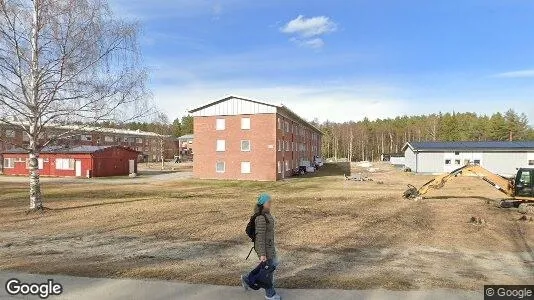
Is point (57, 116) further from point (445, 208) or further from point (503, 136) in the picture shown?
point (503, 136)

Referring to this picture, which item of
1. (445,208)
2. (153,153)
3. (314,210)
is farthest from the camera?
(153,153)

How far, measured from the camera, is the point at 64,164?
4538 cm

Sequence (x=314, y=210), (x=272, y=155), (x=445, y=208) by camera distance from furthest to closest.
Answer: (x=272, y=155), (x=445, y=208), (x=314, y=210)

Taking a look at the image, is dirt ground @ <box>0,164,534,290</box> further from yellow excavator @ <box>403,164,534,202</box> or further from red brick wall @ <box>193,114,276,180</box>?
red brick wall @ <box>193,114,276,180</box>

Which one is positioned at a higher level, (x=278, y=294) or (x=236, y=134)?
(x=236, y=134)

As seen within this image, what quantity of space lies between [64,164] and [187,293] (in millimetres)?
44736

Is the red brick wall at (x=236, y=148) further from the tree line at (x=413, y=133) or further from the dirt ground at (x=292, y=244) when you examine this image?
the tree line at (x=413, y=133)

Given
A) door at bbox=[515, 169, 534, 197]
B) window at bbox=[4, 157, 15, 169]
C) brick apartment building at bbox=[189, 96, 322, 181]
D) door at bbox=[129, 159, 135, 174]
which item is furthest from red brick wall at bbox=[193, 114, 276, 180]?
window at bbox=[4, 157, 15, 169]

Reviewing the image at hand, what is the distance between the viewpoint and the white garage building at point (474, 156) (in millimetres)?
46250

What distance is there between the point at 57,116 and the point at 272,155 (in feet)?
81.7

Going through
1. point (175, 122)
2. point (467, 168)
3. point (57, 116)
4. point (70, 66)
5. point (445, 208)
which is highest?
point (175, 122)

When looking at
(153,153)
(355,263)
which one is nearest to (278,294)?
(355,263)

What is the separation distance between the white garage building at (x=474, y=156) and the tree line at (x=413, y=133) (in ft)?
184

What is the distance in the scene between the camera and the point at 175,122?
148375 millimetres
